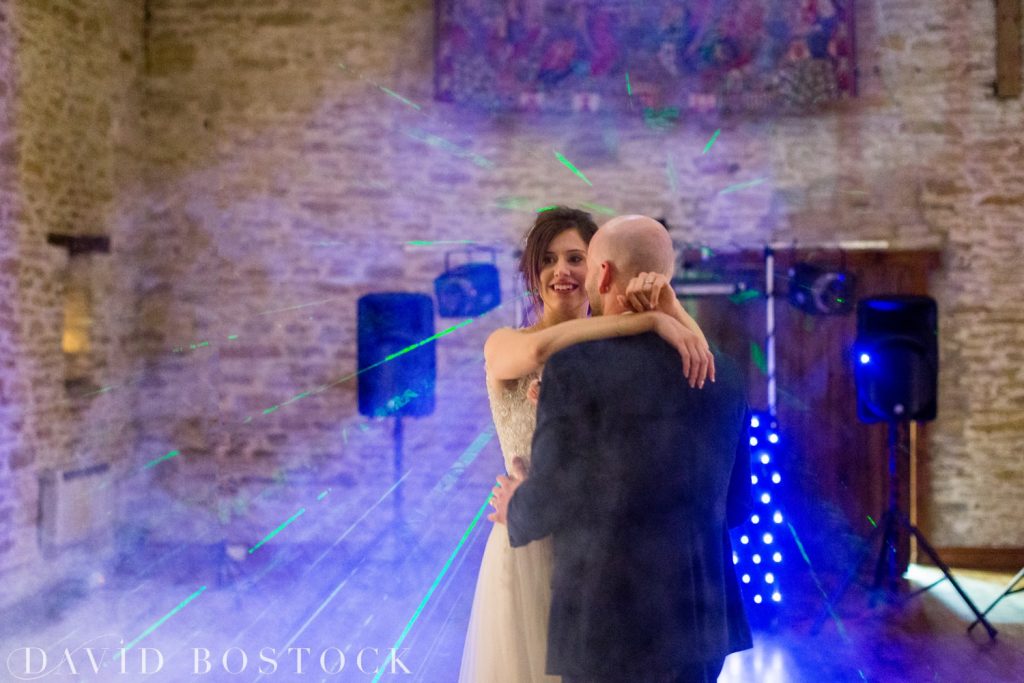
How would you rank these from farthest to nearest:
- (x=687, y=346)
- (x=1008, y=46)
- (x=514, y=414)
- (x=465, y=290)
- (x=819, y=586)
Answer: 1. (x=1008, y=46)
2. (x=465, y=290)
3. (x=819, y=586)
4. (x=514, y=414)
5. (x=687, y=346)

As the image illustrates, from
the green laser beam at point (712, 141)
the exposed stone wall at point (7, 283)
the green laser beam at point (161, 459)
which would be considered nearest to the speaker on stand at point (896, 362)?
the green laser beam at point (712, 141)

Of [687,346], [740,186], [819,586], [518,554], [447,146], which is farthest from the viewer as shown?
[447,146]

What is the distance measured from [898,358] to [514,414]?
3310mm

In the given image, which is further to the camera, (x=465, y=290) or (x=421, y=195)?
(x=421, y=195)

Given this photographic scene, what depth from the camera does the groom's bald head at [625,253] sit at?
168 centimetres

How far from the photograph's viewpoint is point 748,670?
12.2 feet

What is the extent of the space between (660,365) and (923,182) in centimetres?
484

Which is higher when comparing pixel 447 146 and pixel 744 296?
pixel 447 146

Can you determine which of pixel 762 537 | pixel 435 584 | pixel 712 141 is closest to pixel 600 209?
pixel 712 141

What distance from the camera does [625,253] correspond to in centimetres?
169

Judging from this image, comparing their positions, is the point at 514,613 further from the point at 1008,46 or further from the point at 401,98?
the point at 1008,46

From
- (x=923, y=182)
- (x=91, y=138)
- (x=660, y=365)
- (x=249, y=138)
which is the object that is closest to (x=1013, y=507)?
(x=923, y=182)

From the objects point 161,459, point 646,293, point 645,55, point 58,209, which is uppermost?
point 645,55

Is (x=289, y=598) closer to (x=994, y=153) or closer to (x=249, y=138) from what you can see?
(x=249, y=138)
